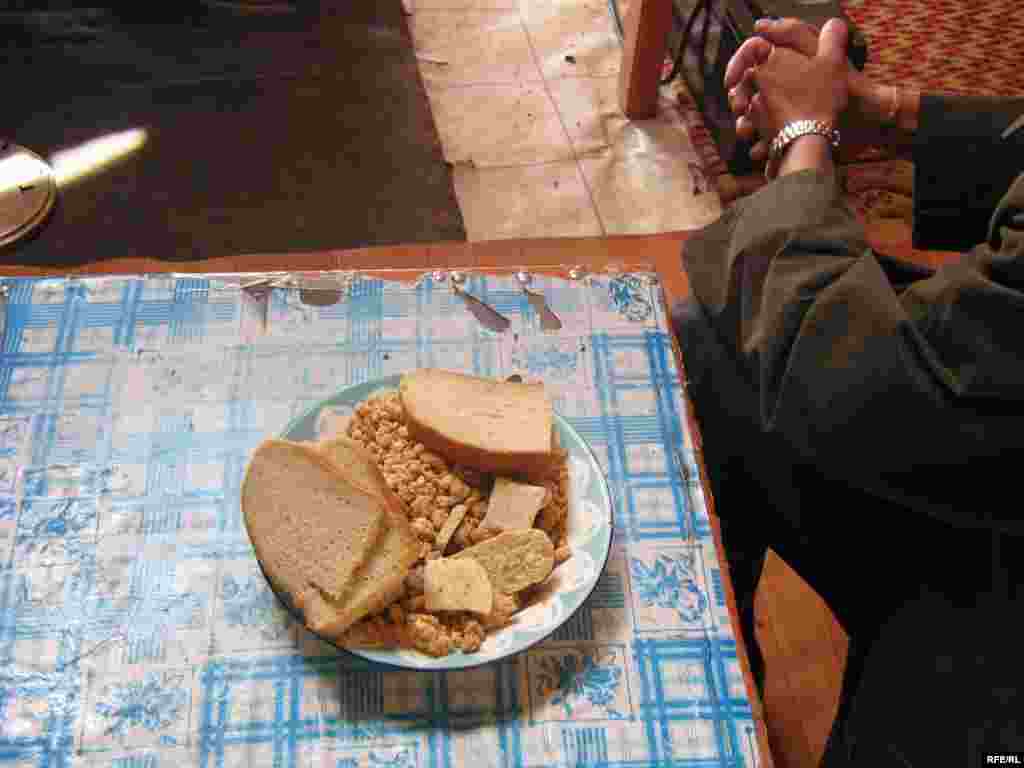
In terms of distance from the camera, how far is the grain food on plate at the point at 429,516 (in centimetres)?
72

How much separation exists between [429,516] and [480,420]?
10cm

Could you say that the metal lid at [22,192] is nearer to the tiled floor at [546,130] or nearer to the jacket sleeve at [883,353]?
the tiled floor at [546,130]

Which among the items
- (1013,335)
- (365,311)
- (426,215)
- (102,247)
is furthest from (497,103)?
(1013,335)

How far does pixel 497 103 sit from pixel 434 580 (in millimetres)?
1516

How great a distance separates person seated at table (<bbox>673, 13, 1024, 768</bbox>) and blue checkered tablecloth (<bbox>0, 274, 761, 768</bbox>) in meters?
0.14

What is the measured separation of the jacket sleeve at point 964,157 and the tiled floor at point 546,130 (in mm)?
855

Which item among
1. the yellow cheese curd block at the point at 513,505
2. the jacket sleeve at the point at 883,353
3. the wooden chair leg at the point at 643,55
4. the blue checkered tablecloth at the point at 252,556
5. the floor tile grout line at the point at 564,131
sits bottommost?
the floor tile grout line at the point at 564,131

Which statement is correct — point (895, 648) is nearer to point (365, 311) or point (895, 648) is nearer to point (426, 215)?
point (365, 311)

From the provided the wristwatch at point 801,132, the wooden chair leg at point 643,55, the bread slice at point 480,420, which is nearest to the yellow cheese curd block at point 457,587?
the bread slice at point 480,420

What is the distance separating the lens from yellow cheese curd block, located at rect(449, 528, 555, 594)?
752 millimetres

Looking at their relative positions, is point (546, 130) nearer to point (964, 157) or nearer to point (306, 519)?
point (964, 157)

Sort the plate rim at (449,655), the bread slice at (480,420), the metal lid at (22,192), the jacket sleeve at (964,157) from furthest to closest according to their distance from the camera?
the metal lid at (22,192) → the jacket sleeve at (964,157) → the bread slice at (480,420) → the plate rim at (449,655)

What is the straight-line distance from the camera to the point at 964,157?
3.21 ft

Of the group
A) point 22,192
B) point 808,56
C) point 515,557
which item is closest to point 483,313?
point 515,557
